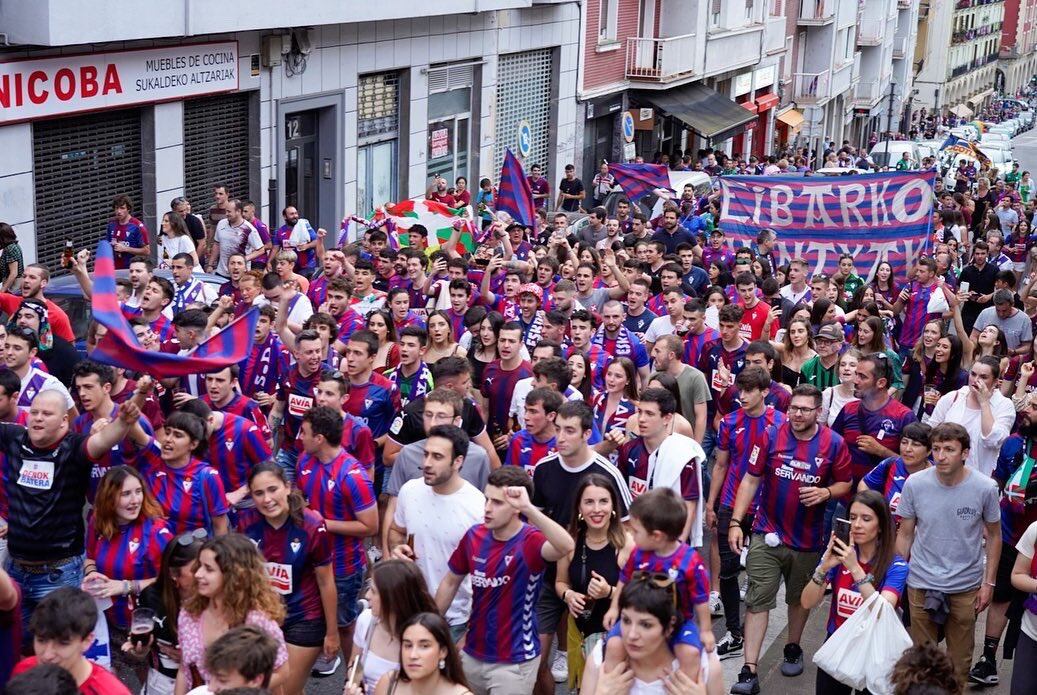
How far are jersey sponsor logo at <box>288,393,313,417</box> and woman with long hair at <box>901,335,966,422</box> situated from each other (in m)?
4.81

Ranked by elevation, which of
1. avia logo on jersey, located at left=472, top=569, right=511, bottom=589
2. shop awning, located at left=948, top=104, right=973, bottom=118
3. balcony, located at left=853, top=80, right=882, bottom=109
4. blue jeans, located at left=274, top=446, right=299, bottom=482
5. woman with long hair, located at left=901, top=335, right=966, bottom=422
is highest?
avia logo on jersey, located at left=472, top=569, right=511, bottom=589

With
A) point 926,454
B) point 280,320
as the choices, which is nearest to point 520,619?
point 926,454

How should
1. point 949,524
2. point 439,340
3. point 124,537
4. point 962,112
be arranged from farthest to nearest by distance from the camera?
point 962,112 → point 439,340 → point 949,524 → point 124,537

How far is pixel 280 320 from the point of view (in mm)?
10594

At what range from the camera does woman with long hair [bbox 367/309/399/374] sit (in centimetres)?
1038

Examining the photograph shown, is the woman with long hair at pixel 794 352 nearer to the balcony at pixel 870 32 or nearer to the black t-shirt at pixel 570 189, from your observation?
the black t-shirt at pixel 570 189

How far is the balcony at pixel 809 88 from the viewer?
169ft

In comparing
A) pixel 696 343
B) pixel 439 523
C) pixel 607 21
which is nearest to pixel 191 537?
pixel 439 523

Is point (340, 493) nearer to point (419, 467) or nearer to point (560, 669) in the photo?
point (419, 467)

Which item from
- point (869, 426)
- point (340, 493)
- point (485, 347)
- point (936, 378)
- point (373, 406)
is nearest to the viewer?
point (340, 493)

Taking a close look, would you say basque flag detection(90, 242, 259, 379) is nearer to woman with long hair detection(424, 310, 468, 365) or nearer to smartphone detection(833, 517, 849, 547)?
woman with long hair detection(424, 310, 468, 365)

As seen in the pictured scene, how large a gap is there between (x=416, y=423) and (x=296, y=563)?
219 cm

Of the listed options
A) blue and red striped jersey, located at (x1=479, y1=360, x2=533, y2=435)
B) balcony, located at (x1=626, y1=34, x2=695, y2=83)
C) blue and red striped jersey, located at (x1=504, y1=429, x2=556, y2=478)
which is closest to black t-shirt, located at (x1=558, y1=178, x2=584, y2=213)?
balcony, located at (x1=626, y1=34, x2=695, y2=83)

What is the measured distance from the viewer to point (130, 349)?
7.42m
